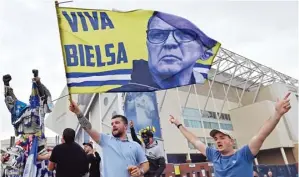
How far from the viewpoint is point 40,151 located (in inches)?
145

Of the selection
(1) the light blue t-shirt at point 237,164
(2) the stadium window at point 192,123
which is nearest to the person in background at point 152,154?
(1) the light blue t-shirt at point 237,164

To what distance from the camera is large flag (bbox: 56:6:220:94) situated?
352 cm

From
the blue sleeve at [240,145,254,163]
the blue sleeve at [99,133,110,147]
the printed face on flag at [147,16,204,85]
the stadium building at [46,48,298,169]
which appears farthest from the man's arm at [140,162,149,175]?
the stadium building at [46,48,298,169]

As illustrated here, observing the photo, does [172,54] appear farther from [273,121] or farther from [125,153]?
[273,121]

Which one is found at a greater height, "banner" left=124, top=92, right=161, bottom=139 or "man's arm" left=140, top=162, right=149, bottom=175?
"banner" left=124, top=92, right=161, bottom=139

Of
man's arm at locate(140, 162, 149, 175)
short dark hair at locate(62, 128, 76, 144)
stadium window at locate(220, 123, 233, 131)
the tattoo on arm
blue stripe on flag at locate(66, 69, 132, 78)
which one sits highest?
stadium window at locate(220, 123, 233, 131)

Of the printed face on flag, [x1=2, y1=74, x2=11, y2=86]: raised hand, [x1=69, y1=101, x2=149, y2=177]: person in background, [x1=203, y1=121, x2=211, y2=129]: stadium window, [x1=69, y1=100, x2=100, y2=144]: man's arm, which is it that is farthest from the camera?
[x1=203, y1=121, x2=211, y2=129]: stadium window

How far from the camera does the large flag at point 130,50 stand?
3516 millimetres

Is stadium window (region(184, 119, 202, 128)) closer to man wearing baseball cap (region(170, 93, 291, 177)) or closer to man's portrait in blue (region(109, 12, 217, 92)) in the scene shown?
man's portrait in blue (region(109, 12, 217, 92))

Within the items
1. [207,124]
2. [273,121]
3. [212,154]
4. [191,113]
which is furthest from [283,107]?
[207,124]

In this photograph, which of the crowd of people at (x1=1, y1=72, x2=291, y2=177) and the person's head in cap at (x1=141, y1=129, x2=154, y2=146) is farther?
the person's head in cap at (x1=141, y1=129, x2=154, y2=146)

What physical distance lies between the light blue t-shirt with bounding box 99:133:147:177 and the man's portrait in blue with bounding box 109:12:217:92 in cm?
111

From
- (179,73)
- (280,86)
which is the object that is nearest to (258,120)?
(280,86)

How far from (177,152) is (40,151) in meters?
17.5
